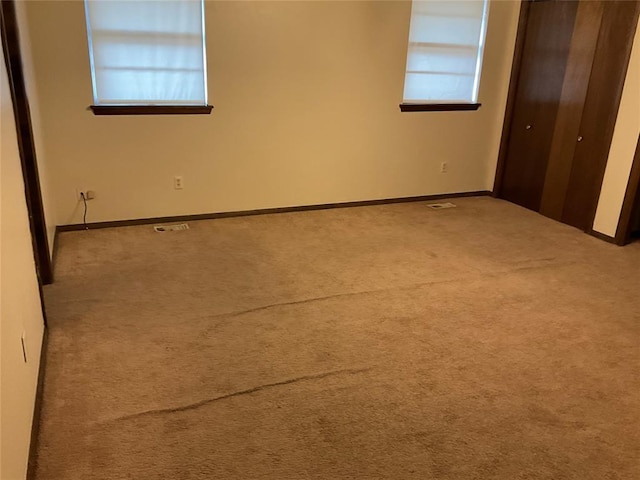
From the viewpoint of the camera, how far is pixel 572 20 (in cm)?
434

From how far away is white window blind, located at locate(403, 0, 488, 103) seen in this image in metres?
4.59

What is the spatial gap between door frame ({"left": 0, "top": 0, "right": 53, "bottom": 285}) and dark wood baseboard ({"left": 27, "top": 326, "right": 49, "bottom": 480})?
15.2 inches

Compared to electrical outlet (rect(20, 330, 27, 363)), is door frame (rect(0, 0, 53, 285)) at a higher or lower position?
higher

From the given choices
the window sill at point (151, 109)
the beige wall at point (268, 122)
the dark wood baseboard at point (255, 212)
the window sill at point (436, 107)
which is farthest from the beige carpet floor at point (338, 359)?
the window sill at point (436, 107)

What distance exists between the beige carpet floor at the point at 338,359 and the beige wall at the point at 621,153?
0.88 feet

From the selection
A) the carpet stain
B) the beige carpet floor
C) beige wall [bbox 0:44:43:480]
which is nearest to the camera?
beige wall [bbox 0:44:43:480]

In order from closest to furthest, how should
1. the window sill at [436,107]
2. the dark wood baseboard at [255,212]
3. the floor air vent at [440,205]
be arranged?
the dark wood baseboard at [255,212] < the window sill at [436,107] < the floor air vent at [440,205]

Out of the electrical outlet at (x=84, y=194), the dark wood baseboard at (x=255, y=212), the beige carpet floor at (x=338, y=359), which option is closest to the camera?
the beige carpet floor at (x=338, y=359)

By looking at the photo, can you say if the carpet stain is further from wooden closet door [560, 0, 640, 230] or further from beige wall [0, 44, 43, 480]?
wooden closet door [560, 0, 640, 230]

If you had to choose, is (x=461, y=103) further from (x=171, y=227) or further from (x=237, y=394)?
(x=237, y=394)

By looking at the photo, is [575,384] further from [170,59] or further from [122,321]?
[170,59]

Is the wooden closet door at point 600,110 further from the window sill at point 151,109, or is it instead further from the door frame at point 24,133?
the door frame at point 24,133

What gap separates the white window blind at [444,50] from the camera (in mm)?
4586

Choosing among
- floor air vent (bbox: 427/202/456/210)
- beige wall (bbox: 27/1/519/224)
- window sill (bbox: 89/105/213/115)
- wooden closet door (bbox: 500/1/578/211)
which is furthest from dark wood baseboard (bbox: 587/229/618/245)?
window sill (bbox: 89/105/213/115)
